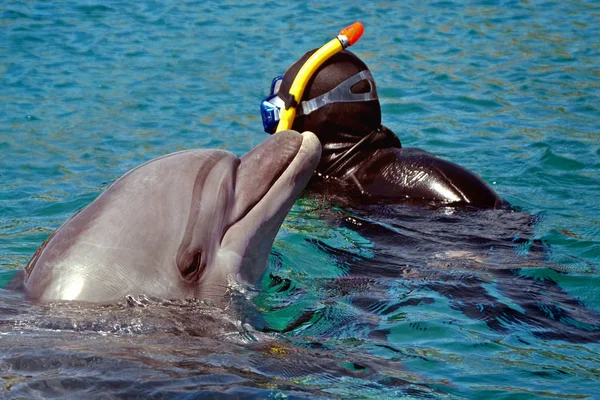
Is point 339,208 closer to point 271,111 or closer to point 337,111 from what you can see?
point 337,111

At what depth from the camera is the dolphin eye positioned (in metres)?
5.01

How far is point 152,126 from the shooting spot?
12.5 m

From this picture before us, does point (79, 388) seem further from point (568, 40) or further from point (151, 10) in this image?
point (151, 10)

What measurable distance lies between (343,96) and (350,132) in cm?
33

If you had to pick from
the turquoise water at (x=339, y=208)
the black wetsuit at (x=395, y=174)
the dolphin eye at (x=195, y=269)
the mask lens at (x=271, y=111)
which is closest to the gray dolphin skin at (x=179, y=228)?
the dolphin eye at (x=195, y=269)

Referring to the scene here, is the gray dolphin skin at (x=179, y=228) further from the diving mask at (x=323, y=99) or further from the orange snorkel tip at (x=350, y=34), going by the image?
the orange snorkel tip at (x=350, y=34)

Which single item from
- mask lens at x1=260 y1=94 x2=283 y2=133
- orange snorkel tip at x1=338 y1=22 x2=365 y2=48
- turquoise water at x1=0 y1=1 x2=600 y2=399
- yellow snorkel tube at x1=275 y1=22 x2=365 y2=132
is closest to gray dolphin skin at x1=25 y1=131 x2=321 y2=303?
turquoise water at x1=0 y1=1 x2=600 y2=399

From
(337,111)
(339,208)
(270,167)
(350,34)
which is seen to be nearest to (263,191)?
(270,167)

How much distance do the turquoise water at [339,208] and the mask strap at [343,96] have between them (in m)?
0.87

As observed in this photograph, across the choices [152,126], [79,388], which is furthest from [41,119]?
[79,388]

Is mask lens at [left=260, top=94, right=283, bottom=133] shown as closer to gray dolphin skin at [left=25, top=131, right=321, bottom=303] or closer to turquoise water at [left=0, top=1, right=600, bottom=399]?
turquoise water at [left=0, top=1, right=600, bottom=399]

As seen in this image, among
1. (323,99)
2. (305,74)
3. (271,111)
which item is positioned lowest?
(271,111)

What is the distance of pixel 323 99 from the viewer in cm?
790

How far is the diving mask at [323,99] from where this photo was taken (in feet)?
25.9
